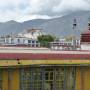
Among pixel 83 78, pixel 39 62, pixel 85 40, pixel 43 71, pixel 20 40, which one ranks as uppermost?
pixel 85 40

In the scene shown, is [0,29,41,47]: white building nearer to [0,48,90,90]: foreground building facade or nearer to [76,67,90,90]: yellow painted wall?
[76,67,90,90]: yellow painted wall

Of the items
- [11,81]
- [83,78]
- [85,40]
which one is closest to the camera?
[11,81]

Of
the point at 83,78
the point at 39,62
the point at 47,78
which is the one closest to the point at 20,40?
the point at 83,78

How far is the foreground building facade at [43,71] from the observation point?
18734 mm

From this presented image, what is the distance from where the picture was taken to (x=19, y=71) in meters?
18.9

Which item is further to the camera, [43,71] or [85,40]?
[85,40]

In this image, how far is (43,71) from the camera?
19172 millimetres

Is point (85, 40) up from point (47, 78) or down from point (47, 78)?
up

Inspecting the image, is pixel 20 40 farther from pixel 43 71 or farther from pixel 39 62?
pixel 39 62

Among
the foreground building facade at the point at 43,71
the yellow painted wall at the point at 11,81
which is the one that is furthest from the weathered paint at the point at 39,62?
the yellow painted wall at the point at 11,81

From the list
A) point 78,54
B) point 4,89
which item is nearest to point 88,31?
point 78,54

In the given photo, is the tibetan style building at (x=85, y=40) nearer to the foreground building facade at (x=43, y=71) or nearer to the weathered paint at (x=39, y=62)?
the foreground building facade at (x=43, y=71)

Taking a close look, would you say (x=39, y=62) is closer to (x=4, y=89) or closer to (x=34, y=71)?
(x=34, y=71)

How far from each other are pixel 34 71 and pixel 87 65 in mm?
2564
